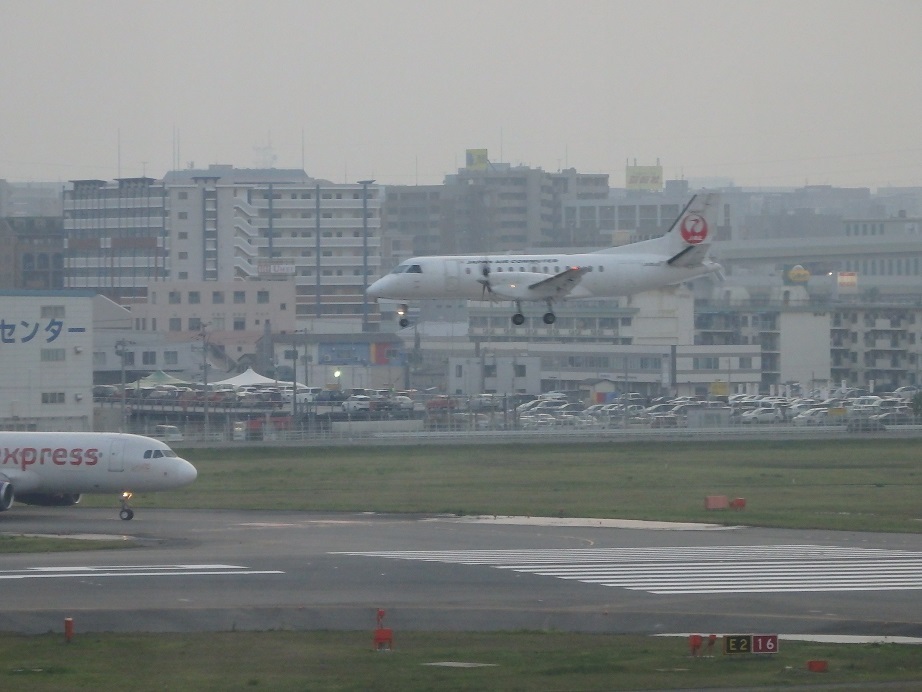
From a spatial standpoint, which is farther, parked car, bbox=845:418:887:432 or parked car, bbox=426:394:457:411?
parked car, bbox=426:394:457:411

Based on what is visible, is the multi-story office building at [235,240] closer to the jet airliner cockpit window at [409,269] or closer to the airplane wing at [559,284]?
the jet airliner cockpit window at [409,269]

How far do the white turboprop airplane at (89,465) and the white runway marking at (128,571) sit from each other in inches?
613

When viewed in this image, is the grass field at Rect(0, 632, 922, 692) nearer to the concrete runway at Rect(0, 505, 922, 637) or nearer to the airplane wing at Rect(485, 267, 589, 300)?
the concrete runway at Rect(0, 505, 922, 637)

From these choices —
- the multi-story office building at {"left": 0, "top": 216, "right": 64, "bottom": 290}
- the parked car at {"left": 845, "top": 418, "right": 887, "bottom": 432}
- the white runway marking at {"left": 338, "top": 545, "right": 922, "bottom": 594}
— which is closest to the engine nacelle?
the white runway marking at {"left": 338, "top": 545, "right": 922, "bottom": 594}

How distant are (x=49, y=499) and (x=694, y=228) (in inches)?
1267

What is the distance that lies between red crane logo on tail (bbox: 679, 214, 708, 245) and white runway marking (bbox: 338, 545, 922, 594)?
19.6 m

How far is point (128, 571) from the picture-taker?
123ft

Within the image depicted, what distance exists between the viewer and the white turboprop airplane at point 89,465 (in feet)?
177

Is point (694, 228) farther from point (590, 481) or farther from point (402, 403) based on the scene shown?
point (402, 403)

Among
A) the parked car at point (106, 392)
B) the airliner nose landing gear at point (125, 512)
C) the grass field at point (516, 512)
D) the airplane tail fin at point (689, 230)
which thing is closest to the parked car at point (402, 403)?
the grass field at point (516, 512)

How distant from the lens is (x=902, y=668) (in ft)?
79.2

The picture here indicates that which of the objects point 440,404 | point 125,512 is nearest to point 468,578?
point 125,512

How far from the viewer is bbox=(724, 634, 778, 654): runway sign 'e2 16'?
25.0 m

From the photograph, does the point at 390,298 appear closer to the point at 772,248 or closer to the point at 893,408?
the point at 893,408
